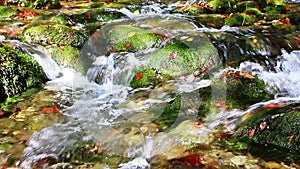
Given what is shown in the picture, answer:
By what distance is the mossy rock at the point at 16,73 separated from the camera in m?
6.34

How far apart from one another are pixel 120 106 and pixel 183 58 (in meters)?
1.98

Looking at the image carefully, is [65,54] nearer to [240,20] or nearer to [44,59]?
[44,59]

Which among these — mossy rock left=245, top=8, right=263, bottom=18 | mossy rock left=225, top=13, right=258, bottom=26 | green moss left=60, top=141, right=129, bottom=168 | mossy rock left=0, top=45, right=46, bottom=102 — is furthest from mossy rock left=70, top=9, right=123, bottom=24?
green moss left=60, top=141, right=129, bottom=168

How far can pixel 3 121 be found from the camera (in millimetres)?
5430

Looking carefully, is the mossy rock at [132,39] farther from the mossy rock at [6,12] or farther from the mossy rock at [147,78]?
the mossy rock at [6,12]

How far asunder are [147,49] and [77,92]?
2.23 m

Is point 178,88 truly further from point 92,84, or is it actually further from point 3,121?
point 3,121

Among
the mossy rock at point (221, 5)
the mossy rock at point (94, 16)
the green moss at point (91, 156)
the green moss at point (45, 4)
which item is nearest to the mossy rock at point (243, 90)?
the green moss at point (91, 156)

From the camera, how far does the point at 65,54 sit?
26.1ft

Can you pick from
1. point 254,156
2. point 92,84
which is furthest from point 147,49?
point 254,156

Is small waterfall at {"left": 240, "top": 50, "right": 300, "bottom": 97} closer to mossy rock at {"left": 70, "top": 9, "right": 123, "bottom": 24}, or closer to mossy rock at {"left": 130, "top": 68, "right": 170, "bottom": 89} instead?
mossy rock at {"left": 130, "top": 68, "right": 170, "bottom": 89}

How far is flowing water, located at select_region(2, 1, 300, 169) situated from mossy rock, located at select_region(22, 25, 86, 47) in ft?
1.45

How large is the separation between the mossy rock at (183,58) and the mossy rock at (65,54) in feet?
6.23

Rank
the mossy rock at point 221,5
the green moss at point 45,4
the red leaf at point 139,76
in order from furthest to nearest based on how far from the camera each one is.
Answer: the green moss at point 45,4 → the mossy rock at point 221,5 → the red leaf at point 139,76
